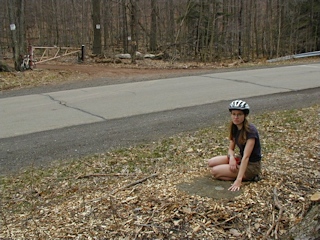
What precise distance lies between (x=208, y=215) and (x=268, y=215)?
2.04 ft

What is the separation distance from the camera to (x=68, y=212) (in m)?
4.33

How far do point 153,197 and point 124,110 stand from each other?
5.64 meters

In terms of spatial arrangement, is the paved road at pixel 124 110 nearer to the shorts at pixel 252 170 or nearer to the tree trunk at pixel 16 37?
the shorts at pixel 252 170

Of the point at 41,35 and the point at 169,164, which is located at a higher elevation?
the point at 41,35

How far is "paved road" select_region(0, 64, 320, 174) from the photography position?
7344mm

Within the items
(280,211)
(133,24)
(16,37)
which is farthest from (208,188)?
(133,24)

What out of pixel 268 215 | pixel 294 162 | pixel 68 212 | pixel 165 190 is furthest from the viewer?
pixel 294 162

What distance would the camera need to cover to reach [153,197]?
176 inches

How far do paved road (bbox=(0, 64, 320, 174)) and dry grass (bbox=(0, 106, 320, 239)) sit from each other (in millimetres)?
915

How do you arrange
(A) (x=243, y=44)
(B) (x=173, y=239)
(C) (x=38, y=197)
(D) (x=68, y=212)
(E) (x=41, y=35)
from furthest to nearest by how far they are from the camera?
(E) (x=41, y=35), (A) (x=243, y=44), (C) (x=38, y=197), (D) (x=68, y=212), (B) (x=173, y=239)

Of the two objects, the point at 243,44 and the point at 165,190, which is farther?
the point at 243,44

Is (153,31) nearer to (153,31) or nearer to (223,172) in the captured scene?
(153,31)

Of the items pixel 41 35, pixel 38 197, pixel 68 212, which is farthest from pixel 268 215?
pixel 41 35

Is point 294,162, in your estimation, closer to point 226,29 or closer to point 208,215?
point 208,215
